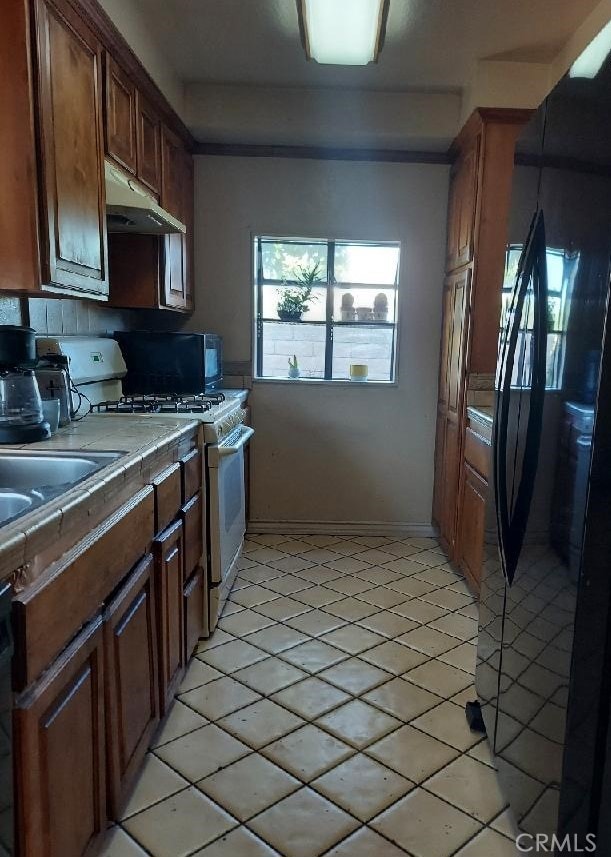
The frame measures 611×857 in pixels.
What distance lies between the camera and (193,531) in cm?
213

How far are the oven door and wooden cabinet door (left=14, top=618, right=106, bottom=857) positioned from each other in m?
1.08

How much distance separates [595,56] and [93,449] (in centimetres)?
144

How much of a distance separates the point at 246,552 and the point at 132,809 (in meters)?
1.90

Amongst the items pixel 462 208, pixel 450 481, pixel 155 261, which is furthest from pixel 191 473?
pixel 462 208

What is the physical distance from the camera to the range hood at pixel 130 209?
2074 millimetres

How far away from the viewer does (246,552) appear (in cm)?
340

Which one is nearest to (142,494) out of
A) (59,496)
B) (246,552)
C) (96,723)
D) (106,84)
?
(59,496)

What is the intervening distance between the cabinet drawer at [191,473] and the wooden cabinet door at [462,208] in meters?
1.72

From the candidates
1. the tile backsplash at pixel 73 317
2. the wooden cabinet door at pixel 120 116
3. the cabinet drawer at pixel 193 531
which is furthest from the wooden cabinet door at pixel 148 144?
the cabinet drawer at pixel 193 531

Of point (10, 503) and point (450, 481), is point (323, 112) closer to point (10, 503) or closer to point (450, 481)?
point (450, 481)

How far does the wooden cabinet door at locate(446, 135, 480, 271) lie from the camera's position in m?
2.90

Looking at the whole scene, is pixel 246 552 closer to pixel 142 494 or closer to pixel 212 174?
pixel 142 494

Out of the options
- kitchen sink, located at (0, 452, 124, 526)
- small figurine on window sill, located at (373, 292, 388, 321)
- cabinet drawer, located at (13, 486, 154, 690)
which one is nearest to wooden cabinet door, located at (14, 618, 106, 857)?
cabinet drawer, located at (13, 486, 154, 690)

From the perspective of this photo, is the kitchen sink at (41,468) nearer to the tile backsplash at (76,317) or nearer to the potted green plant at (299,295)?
the tile backsplash at (76,317)
